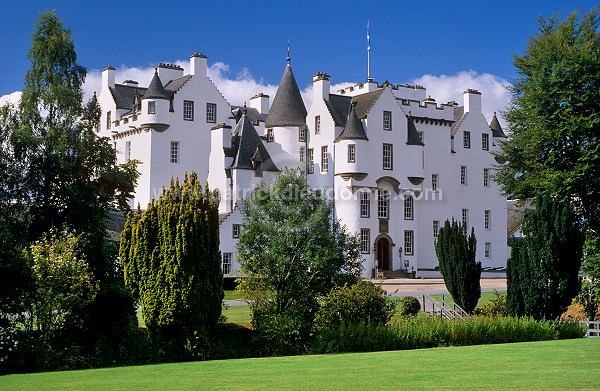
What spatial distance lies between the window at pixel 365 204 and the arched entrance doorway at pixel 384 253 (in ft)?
7.17

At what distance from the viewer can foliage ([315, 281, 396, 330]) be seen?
27781 mm

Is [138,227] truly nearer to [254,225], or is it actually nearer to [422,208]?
[254,225]

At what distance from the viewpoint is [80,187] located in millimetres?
36438

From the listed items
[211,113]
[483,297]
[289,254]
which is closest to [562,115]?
[483,297]

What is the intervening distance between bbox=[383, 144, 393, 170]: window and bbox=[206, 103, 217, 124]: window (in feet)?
44.0

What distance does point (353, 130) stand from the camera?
57.0m

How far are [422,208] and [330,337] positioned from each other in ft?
124

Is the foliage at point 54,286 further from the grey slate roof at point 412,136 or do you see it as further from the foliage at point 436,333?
the grey slate roof at point 412,136

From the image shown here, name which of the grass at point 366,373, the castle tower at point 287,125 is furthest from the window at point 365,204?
the grass at point 366,373

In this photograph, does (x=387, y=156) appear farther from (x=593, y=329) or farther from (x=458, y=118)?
(x=593, y=329)

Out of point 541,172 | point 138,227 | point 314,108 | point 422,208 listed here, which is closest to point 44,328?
point 138,227

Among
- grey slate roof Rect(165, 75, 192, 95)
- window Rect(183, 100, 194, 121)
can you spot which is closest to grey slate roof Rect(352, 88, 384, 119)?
window Rect(183, 100, 194, 121)

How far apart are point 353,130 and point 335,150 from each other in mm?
1997

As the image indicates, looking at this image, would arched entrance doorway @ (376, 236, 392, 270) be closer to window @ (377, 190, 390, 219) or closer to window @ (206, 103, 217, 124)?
window @ (377, 190, 390, 219)
